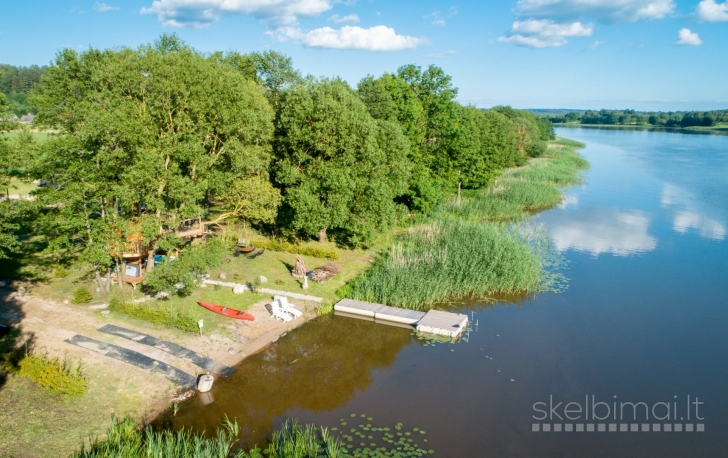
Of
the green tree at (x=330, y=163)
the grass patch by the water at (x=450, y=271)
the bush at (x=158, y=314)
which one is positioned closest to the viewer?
the bush at (x=158, y=314)

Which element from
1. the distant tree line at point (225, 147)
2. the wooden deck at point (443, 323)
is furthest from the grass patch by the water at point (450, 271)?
the distant tree line at point (225, 147)

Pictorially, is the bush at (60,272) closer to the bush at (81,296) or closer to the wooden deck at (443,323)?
the bush at (81,296)

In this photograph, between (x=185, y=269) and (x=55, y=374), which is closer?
(x=55, y=374)

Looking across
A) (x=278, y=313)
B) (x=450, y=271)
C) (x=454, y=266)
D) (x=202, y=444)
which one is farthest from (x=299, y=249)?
(x=202, y=444)

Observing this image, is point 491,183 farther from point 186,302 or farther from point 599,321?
point 186,302

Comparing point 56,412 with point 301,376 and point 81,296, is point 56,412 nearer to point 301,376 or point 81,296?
point 301,376

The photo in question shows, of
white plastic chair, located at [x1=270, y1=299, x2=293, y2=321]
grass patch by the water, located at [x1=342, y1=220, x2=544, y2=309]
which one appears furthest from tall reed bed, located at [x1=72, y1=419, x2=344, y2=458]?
grass patch by the water, located at [x1=342, y1=220, x2=544, y2=309]

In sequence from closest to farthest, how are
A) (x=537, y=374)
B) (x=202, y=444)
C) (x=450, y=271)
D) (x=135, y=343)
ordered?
(x=202, y=444)
(x=135, y=343)
(x=537, y=374)
(x=450, y=271)

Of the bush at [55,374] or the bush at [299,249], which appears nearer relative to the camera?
the bush at [55,374]

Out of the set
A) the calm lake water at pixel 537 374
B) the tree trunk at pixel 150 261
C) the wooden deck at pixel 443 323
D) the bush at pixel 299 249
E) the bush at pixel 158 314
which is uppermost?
the tree trunk at pixel 150 261
